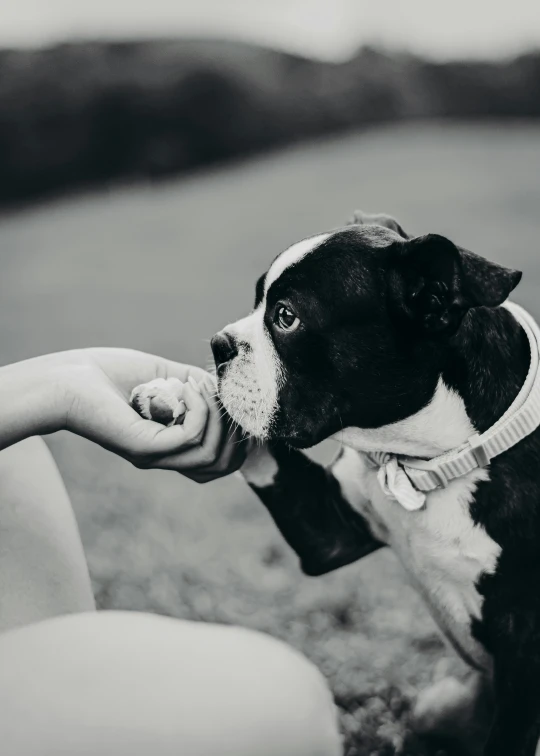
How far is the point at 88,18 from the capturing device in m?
0.98

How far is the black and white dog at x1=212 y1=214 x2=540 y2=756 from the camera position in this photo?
0.72 meters

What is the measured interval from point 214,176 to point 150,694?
624mm

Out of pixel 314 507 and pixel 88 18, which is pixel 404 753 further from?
pixel 88 18

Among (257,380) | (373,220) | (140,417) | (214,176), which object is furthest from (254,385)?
(214,176)

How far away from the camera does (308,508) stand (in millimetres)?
830

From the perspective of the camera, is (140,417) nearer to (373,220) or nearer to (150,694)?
(150,694)

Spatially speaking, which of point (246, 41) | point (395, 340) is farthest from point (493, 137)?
point (395, 340)

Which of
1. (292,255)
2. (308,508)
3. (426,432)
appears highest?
(292,255)

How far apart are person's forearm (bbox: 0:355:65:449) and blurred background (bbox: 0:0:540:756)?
296mm

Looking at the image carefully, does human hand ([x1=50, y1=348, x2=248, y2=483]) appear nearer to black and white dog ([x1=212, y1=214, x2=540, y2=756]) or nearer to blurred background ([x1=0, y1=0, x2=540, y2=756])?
black and white dog ([x1=212, y1=214, x2=540, y2=756])

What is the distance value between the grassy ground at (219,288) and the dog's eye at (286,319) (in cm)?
23

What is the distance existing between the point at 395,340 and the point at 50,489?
0.34 metres

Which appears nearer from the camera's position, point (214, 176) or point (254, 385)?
point (254, 385)

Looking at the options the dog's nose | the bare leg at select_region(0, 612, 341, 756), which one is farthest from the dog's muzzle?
the bare leg at select_region(0, 612, 341, 756)
